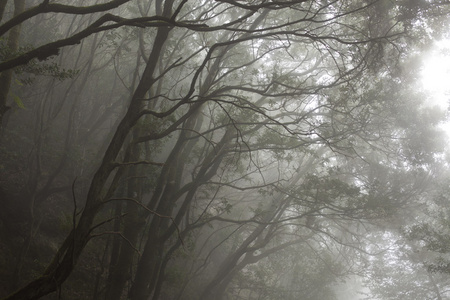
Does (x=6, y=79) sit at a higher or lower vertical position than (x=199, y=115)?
lower

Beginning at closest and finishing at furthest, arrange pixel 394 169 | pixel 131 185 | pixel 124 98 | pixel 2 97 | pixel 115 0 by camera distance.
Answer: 1. pixel 115 0
2. pixel 2 97
3. pixel 131 185
4. pixel 124 98
5. pixel 394 169

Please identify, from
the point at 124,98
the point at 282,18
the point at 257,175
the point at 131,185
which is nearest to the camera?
the point at 131,185

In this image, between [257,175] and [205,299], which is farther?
[257,175]

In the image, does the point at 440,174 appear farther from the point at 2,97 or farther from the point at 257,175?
the point at 2,97

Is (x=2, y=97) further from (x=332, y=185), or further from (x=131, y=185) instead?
(x=332, y=185)

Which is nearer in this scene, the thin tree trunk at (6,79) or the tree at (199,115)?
the tree at (199,115)

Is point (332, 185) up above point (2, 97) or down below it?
above

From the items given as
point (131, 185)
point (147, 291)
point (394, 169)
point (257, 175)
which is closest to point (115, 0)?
point (131, 185)

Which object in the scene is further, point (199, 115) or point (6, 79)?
point (199, 115)

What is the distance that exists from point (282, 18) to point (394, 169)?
772 cm

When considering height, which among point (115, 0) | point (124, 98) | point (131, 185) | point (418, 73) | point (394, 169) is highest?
point (418, 73)

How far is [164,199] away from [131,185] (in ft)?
2.76

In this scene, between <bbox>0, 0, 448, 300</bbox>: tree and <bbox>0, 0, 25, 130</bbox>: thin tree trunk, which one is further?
<bbox>0, 0, 25, 130</bbox>: thin tree trunk

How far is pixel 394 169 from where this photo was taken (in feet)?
49.5
